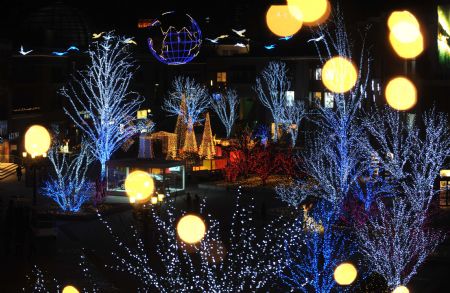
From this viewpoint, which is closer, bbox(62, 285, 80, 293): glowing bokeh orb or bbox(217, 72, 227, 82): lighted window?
bbox(62, 285, 80, 293): glowing bokeh orb

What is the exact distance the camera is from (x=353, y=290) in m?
17.2

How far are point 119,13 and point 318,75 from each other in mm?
26469

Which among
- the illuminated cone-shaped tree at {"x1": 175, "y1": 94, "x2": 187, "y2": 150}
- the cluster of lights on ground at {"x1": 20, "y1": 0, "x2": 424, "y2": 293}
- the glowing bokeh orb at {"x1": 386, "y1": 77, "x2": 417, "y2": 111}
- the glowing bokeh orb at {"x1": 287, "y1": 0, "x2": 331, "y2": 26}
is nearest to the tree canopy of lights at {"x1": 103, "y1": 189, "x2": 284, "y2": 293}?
the cluster of lights on ground at {"x1": 20, "y1": 0, "x2": 424, "y2": 293}

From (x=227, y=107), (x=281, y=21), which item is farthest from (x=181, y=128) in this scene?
(x=281, y=21)

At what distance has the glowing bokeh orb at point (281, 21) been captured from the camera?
68062mm

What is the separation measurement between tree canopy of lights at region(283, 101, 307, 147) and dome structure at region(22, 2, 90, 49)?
761 inches

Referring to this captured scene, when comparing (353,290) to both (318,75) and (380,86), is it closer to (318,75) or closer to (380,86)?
(380,86)

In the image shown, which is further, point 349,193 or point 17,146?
point 17,146

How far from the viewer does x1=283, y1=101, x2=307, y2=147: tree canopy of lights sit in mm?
54188

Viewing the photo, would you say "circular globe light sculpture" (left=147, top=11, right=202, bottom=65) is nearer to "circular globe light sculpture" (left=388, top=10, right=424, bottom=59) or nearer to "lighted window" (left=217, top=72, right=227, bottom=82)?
"circular globe light sculpture" (left=388, top=10, right=424, bottom=59)

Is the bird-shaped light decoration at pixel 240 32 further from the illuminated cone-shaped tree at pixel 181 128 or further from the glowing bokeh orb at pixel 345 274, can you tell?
the glowing bokeh orb at pixel 345 274

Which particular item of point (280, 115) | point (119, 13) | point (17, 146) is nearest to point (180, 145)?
point (17, 146)

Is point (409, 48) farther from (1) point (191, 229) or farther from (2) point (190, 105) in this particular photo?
(1) point (191, 229)

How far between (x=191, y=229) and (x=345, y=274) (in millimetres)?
7482
